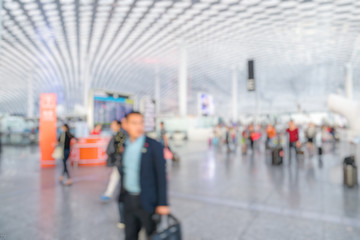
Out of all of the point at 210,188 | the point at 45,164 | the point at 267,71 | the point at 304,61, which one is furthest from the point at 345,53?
the point at 45,164

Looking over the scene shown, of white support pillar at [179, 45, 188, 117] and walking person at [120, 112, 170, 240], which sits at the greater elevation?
white support pillar at [179, 45, 188, 117]

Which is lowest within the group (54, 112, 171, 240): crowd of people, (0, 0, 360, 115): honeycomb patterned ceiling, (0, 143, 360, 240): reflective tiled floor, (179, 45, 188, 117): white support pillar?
(0, 143, 360, 240): reflective tiled floor

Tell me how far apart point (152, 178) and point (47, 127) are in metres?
8.08

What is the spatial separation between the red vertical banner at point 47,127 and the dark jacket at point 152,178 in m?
7.74

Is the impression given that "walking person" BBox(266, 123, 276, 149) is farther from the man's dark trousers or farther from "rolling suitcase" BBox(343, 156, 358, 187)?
the man's dark trousers

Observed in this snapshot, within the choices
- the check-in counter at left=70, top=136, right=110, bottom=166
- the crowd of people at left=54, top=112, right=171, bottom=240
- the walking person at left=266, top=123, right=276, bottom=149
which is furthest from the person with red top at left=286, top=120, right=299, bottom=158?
the crowd of people at left=54, top=112, right=171, bottom=240

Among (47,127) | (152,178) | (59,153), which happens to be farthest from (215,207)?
(47,127)

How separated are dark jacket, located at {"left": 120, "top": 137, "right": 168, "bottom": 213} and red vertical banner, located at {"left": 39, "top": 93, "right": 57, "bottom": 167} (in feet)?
25.4

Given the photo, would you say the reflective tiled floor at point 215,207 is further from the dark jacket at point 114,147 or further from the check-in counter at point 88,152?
the check-in counter at point 88,152

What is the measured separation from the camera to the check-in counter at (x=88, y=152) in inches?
327

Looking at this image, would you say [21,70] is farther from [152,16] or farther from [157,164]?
[157,164]

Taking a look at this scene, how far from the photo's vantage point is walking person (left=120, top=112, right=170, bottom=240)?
1772 mm

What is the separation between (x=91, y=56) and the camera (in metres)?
31.1

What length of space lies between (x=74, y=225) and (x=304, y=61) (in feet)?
123
